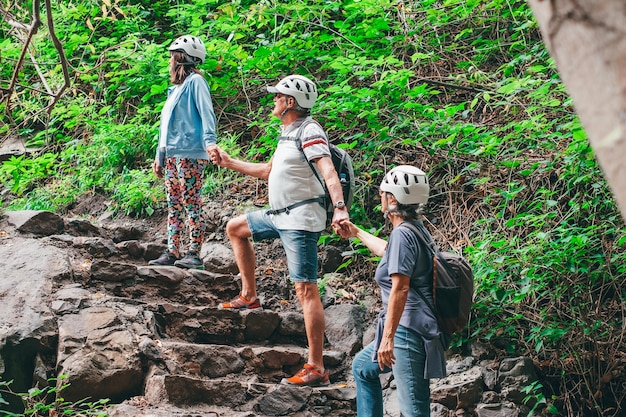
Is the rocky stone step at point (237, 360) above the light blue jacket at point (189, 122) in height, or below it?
below

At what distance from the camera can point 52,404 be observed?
4766 mm

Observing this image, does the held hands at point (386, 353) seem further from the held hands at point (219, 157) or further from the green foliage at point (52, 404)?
the held hands at point (219, 157)

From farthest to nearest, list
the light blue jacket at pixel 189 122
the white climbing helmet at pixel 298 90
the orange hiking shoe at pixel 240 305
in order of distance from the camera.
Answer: the light blue jacket at pixel 189 122, the orange hiking shoe at pixel 240 305, the white climbing helmet at pixel 298 90

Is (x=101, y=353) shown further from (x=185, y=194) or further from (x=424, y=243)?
(x=424, y=243)

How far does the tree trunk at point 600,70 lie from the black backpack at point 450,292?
3.19 metres

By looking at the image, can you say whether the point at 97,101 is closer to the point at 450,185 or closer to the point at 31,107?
the point at 31,107

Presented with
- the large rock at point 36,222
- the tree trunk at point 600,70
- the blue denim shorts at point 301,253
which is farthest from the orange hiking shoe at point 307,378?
the tree trunk at point 600,70

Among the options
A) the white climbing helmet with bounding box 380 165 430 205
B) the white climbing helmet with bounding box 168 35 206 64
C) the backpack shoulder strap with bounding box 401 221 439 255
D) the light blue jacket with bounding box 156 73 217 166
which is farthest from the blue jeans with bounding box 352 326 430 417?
the white climbing helmet with bounding box 168 35 206 64

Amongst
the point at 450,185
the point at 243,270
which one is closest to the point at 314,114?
the point at 450,185

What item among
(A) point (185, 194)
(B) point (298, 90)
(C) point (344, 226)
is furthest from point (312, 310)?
(A) point (185, 194)

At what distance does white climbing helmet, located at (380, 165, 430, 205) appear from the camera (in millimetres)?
4242

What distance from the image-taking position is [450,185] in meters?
7.75

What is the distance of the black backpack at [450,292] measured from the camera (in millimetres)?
4090

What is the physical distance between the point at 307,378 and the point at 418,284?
1690mm
